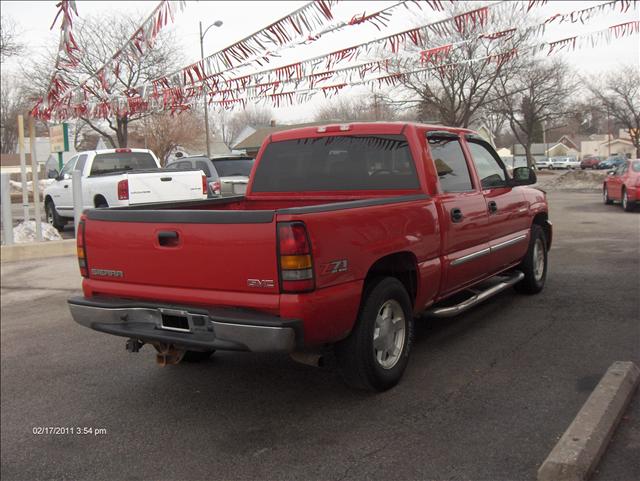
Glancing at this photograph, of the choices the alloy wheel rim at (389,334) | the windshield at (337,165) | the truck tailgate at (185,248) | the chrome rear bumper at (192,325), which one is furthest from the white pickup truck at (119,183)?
the alloy wheel rim at (389,334)

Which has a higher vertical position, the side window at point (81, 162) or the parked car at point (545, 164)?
the side window at point (81, 162)

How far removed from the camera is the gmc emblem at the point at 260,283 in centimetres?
372

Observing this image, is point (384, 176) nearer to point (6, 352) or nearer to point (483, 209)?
point (483, 209)

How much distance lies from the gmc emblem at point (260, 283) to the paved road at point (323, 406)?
92 cm

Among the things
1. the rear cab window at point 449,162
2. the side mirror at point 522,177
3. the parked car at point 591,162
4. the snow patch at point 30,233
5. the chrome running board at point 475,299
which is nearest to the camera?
the chrome running board at point 475,299

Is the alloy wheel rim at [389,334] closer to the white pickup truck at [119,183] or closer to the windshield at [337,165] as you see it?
the windshield at [337,165]

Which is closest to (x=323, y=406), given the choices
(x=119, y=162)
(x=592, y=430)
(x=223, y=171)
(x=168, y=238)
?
(x=168, y=238)

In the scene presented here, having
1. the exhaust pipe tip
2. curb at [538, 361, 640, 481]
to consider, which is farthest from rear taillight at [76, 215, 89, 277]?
curb at [538, 361, 640, 481]

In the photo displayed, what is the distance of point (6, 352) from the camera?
6.06 metres

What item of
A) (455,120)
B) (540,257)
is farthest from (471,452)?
(455,120)

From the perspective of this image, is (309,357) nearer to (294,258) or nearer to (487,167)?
(294,258)

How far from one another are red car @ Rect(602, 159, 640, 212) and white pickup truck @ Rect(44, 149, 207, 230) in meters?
10.6

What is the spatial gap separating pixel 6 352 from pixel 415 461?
4.35 m

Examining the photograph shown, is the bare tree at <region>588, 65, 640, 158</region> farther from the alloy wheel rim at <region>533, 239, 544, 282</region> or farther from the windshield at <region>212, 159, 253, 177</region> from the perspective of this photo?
the windshield at <region>212, 159, 253, 177</region>
